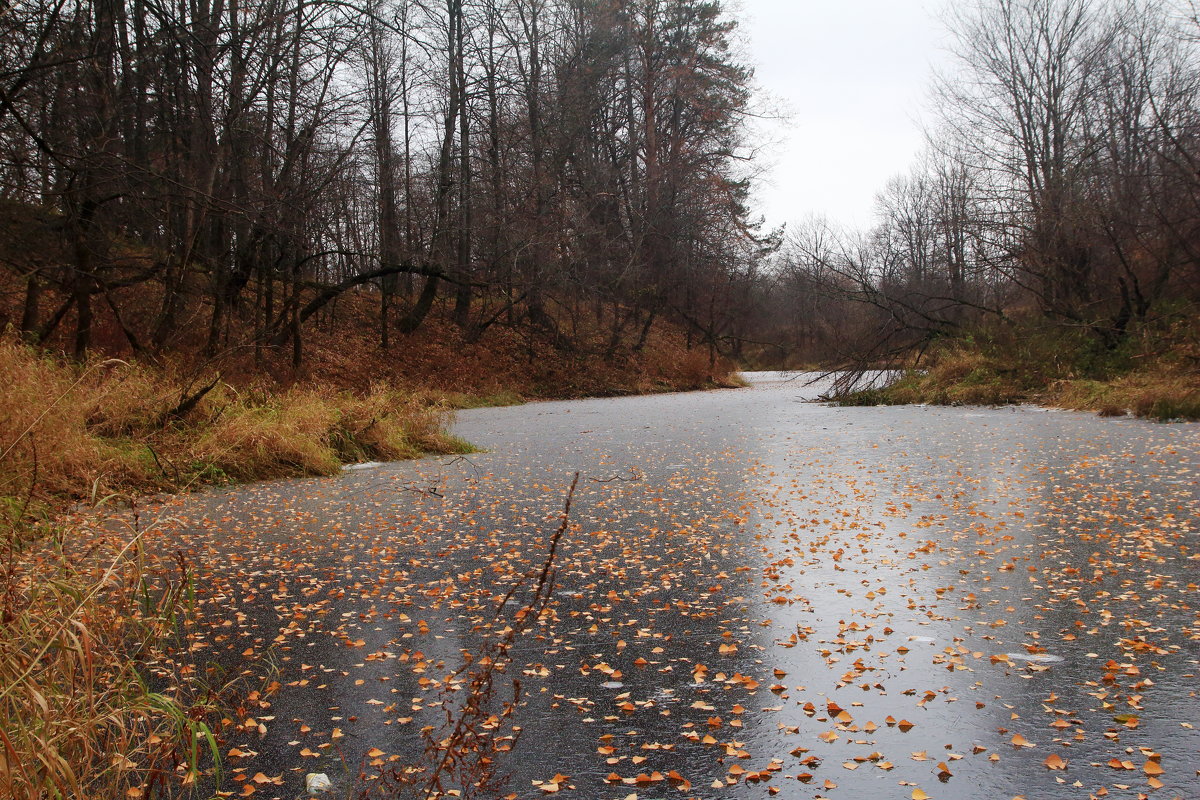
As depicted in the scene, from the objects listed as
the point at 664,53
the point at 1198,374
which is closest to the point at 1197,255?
the point at 1198,374

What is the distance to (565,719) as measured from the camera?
3.30m

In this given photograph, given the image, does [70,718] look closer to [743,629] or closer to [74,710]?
[74,710]

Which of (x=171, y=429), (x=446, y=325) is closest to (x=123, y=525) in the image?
(x=171, y=429)

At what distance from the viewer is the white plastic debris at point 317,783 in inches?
110

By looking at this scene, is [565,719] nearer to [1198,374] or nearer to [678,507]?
[678,507]

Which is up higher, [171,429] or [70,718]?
[171,429]

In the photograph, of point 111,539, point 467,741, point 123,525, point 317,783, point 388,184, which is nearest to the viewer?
point 317,783

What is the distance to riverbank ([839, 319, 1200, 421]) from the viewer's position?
1509 cm

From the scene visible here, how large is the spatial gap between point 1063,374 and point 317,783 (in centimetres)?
1913

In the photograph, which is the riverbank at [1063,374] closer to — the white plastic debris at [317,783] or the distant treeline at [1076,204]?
the distant treeline at [1076,204]

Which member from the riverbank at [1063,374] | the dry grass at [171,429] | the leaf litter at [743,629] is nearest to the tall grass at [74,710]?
the leaf litter at [743,629]

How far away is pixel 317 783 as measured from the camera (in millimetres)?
2818

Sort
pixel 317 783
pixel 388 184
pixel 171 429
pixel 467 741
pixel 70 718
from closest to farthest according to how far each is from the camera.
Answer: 1. pixel 70 718
2. pixel 317 783
3. pixel 467 741
4. pixel 171 429
5. pixel 388 184

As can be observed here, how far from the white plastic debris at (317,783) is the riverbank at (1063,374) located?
1485 cm
